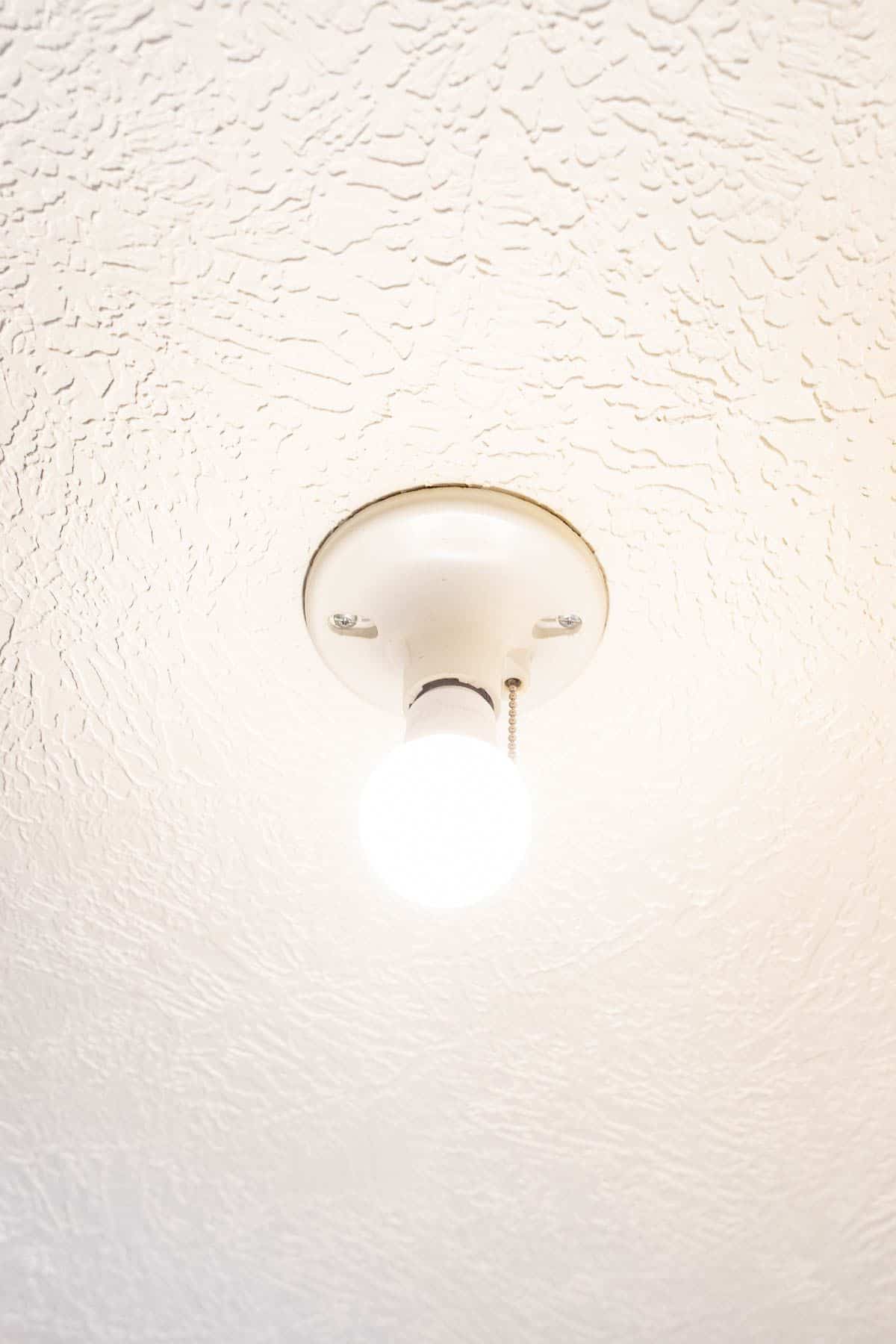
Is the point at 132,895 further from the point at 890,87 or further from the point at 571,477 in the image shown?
the point at 890,87

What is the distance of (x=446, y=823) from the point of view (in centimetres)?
56

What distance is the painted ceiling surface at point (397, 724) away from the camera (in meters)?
0.54

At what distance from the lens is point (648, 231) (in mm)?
568

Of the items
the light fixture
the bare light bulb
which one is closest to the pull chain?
the light fixture

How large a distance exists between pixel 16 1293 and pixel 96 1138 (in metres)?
0.21

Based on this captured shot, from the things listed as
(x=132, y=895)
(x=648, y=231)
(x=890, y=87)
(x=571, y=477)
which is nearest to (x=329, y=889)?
(x=132, y=895)

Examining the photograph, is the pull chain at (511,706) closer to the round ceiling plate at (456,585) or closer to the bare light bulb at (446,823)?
the round ceiling plate at (456,585)

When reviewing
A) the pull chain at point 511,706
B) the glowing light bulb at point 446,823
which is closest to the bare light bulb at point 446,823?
the glowing light bulb at point 446,823

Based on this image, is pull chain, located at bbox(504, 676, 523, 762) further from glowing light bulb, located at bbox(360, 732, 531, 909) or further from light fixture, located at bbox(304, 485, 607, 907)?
glowing light bulb, located at bbox(360, 732, 531, 909)

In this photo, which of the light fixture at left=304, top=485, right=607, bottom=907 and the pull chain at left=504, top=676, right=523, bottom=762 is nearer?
the light fixture at left=304, top=485, right=607, bottom=907

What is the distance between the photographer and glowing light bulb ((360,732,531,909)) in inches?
22.2

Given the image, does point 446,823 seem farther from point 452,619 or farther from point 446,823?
point 452,619

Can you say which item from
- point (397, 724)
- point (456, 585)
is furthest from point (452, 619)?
point (397, 724)

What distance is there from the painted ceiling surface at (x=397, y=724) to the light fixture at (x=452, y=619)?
25mm
